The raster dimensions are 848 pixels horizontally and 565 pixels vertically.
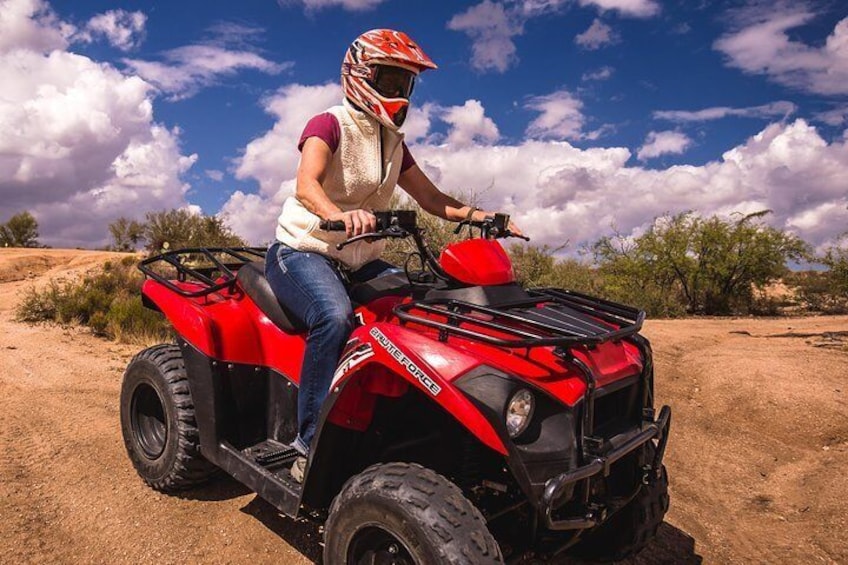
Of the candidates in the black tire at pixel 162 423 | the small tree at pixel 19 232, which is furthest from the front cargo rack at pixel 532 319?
the small tree at pixel 19 232

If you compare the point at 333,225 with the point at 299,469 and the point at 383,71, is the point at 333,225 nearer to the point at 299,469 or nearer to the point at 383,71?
the point at 383,71

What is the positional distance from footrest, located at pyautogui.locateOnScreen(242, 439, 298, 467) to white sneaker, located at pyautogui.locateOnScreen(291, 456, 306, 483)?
0.23 metres

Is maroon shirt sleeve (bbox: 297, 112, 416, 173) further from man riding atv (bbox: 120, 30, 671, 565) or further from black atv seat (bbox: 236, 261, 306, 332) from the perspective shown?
black atv seat (bbox: 236, 261, 306, 332)

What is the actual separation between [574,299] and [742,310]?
637 inches

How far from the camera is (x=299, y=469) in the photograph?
293cm

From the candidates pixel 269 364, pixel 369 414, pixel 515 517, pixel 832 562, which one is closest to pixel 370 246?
pixel 269 364

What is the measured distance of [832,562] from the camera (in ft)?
11.7

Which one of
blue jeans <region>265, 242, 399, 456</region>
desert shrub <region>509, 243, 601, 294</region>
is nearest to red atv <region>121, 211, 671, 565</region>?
blue jeans <region>265, 242, 399, 456</region>

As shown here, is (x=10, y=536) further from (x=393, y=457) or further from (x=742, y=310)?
(x=742, y=310)

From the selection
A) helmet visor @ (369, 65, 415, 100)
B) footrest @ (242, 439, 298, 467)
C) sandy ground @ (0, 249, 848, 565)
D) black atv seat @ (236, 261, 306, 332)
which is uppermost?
helmet visor @ (369, 65, 415, 100)

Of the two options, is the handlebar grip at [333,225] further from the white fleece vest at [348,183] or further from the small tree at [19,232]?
the small tree at [19,232]

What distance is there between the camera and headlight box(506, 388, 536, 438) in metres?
2.23

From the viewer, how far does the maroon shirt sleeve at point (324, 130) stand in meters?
3.16

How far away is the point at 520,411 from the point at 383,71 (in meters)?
1.84
